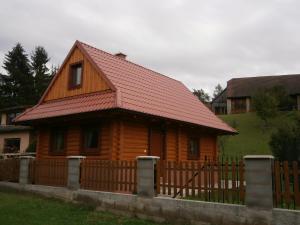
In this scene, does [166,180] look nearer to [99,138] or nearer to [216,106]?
[99,138]

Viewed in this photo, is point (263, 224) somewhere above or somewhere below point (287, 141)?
below

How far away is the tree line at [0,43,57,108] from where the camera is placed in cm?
5084

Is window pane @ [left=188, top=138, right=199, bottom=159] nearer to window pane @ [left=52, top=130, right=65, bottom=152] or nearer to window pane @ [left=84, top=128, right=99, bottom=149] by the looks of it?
window pane @ [left=84, top=128, right=99, bottom=149]

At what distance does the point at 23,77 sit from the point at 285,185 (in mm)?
50298

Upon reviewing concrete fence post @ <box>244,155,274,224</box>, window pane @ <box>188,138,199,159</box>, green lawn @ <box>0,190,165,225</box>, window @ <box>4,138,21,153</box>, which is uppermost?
window @ <box>4,138,21,153</box>

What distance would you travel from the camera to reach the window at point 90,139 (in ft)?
48.0

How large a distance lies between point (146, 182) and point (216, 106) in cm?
5532

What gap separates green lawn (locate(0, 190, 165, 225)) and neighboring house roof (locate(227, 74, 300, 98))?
47073mm

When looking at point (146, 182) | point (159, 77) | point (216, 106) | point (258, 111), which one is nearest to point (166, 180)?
point (146, 182)

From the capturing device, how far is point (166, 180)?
10148mm

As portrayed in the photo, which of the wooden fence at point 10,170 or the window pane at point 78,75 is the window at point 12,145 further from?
the window pane at point 78,75

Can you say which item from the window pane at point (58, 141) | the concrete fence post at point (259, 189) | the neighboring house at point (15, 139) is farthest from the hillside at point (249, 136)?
the concrete fence post at point (259, 189)

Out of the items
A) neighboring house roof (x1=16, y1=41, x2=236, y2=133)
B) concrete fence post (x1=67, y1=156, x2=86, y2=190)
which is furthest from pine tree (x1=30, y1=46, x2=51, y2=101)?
concrete fence post (x1=67, y1=156, x2=86, y2=190)

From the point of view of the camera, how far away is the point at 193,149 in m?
18.5
